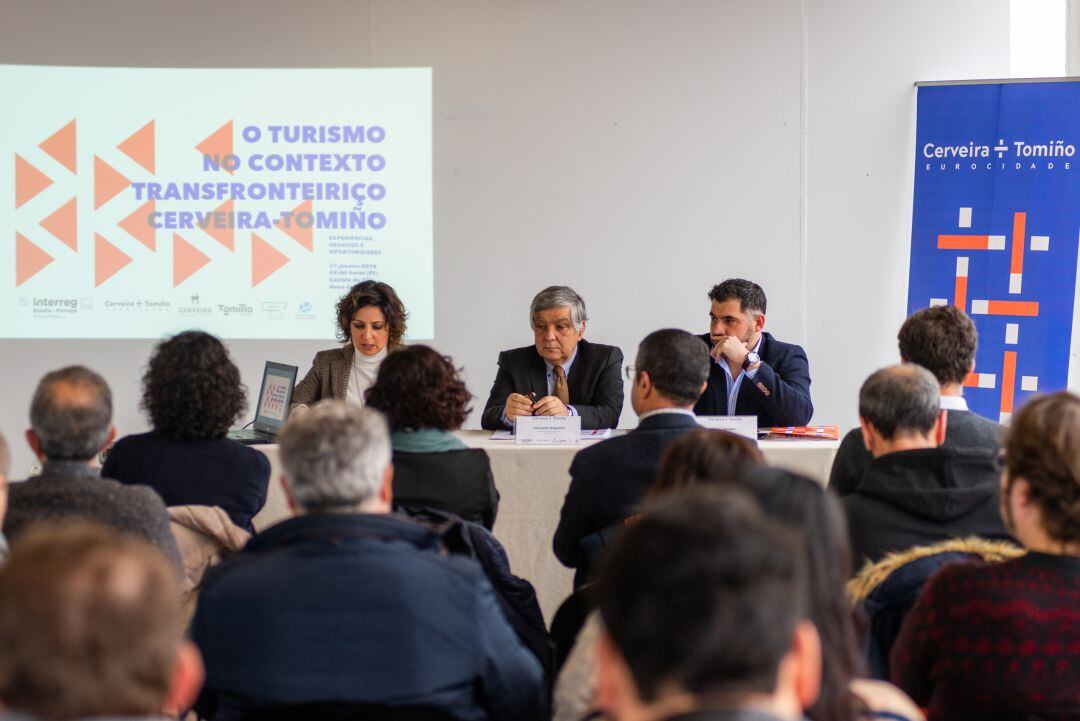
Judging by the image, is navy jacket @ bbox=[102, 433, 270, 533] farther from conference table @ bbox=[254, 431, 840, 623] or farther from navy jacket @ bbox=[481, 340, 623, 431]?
navy jacket @ bbox=[481, 340, 623, 431]

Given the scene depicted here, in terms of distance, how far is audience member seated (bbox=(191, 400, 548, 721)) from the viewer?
4.86 feet

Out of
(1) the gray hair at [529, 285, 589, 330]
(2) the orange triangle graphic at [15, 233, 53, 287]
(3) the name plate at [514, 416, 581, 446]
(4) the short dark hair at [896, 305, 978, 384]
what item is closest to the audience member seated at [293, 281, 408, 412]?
(1) the gray hair at [529, 285, 589, 330]

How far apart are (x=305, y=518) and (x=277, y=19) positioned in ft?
13.6

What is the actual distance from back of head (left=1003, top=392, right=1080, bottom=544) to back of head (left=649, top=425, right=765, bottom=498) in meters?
0.39

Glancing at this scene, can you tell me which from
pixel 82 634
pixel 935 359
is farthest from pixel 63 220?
pixel 82 634

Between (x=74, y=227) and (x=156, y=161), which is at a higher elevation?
(x=156, y=161)

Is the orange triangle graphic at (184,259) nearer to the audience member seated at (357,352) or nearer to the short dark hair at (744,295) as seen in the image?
the audience member seated at (357,352)

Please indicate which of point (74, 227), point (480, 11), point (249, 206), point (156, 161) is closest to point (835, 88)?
point (480, 11)

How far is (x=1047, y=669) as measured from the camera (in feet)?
4.77

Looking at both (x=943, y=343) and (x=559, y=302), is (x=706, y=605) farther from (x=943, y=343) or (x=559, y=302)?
(x=559, y=302)

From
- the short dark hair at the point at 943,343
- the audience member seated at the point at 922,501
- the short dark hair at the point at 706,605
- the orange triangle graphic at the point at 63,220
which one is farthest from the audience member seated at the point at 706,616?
the orange triangle graphic at the point at 63,220

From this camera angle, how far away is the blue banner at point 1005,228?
482cm

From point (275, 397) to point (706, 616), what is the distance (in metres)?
2.90

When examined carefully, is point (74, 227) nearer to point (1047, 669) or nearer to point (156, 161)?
point (156, 161)
